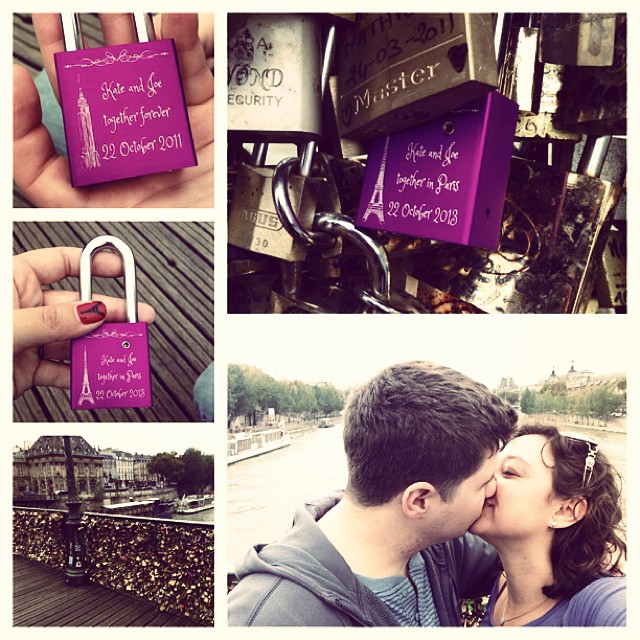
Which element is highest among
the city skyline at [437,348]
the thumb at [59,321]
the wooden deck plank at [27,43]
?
the wooden deck plank at [27,43]

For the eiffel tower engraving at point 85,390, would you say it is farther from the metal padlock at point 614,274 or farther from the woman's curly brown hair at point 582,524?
the metal padlock at point 614,274

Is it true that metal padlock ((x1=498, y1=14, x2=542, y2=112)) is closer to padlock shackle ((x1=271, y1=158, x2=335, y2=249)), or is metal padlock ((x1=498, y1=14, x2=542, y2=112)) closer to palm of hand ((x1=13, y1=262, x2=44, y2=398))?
padlock shackle ((x1=271, y1=158, x2=335, y2=249))

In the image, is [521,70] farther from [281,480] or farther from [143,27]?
[281,480]

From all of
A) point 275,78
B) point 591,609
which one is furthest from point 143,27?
point 591,609

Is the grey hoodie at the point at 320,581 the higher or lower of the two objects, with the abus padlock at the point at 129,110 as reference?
lower

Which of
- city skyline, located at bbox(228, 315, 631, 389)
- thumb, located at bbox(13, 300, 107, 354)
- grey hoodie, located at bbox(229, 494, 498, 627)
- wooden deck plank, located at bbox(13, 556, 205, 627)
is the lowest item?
wooden deck plank, located at bbox(13, 556, 205, 627)

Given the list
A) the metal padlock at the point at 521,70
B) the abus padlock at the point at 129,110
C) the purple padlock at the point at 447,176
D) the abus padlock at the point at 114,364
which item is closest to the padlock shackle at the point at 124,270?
the abus padlock at the point at 114,364

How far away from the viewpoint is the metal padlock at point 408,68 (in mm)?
857

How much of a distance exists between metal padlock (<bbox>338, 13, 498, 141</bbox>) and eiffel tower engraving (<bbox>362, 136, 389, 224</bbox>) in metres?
0.04

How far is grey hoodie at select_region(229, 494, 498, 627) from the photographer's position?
101 cm

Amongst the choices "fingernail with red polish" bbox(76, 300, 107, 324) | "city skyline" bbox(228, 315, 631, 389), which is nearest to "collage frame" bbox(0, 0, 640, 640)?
"city skyline" bbox(228, 315, 631, 389)

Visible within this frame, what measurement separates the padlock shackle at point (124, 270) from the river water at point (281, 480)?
32 cm
